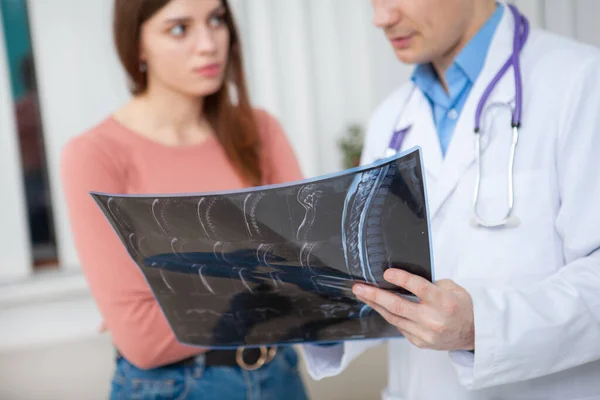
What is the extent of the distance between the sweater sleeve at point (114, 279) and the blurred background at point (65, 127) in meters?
0.86

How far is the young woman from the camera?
115 centimetres

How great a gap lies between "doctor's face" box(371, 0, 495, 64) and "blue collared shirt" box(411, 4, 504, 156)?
1.2 inches

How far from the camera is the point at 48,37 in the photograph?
77.6 inches

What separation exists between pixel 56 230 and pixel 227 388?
3.75 ft

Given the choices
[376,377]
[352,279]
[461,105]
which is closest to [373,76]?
[376,377]

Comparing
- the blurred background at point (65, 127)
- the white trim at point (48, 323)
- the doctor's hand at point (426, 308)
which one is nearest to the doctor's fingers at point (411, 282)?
the doctor's hand at point (426, 308)

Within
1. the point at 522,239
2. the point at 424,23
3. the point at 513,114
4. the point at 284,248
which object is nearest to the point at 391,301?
the point at 284,248

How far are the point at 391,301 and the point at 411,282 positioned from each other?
50 millimetres

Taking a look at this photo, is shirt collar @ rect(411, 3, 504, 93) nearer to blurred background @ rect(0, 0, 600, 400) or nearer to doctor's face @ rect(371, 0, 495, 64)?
doctor's face @ rect(371, 0, 495, 64)

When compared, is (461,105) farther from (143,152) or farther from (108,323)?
(108,323)

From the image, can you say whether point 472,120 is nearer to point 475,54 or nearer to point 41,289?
point 475,54

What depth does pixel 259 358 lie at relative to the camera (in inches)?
47.9

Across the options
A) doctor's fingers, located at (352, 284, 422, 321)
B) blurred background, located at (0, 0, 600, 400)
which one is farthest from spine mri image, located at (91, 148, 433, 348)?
blurred background, located at (0, 0, 600, 400)

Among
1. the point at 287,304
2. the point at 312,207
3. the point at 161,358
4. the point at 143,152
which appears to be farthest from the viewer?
the point at 143,152
